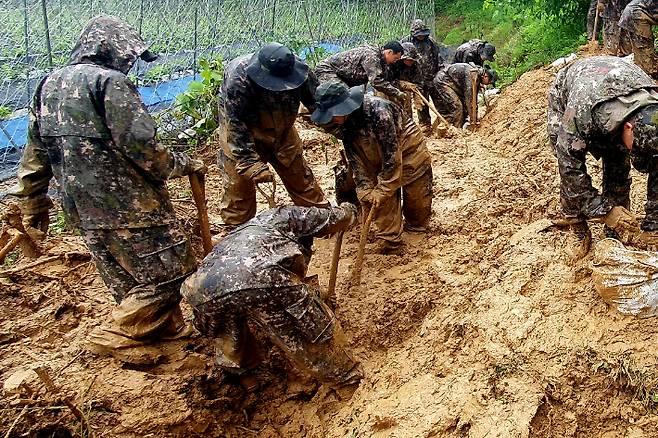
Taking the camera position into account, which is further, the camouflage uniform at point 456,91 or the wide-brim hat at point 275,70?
the camouflage uniform at point 456,91

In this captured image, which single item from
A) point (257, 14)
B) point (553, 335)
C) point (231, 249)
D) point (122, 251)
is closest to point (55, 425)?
point (122, 251)

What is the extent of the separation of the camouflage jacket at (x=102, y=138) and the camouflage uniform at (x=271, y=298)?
23.2 inches

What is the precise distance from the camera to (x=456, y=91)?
27.6 ft

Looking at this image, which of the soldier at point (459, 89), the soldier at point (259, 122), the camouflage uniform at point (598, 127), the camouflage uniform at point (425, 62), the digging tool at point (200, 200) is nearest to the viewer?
the camouflage uniform at point (598, 127)

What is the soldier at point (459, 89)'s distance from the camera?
8.05 meters

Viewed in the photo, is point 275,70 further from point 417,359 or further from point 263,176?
point 417,359

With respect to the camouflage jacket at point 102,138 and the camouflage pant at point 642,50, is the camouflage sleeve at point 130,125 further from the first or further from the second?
the camouflage pant at point 642,50

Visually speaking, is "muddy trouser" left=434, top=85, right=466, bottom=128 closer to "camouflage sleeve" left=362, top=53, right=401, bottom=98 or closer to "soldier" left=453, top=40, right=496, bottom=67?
"soldier" left=453, top=40, right=496, bottom=67

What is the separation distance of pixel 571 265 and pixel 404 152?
1.52 meters

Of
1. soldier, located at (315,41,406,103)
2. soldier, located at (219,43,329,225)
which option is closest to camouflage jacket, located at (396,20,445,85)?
soldier, located at (315,41,406,103)

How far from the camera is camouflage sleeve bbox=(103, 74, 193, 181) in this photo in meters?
2.82

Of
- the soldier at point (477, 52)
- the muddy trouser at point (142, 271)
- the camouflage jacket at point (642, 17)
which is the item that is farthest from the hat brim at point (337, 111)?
the soldier at point (477, 52)

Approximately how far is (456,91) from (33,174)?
6.71 metres

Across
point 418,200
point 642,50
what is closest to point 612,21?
point 642,50
